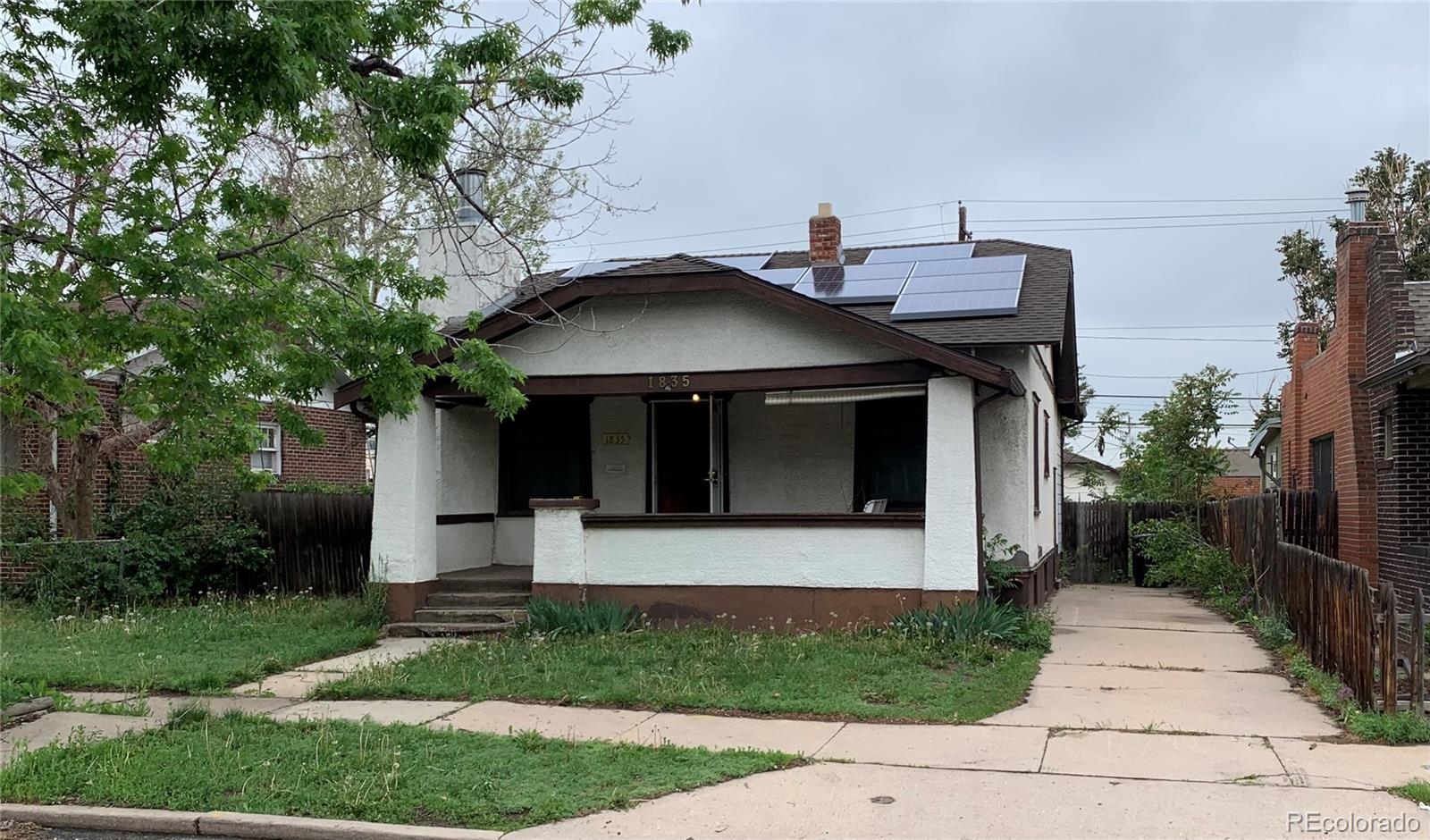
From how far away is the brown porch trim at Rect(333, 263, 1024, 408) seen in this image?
11305 millimetres

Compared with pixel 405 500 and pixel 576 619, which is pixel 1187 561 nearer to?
pixel 576 619

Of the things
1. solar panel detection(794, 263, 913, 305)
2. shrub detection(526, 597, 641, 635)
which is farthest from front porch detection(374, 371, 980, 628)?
solar panel detection(794, 263, 913, 305)

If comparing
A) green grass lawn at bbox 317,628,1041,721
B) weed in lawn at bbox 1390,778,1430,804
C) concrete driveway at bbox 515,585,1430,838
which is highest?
green grass lawn at bbox 317,628,1041,721

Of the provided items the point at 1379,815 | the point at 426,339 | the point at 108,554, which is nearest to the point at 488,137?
the point at 426,339

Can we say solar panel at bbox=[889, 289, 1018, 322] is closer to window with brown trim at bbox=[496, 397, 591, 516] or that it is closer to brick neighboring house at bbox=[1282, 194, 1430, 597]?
brick neighboring house at bbox=[1282, 194, 1430, 597]

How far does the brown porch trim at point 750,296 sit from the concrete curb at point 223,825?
506 cm

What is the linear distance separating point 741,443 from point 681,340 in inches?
84.7

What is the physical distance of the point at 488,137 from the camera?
9.52 metres

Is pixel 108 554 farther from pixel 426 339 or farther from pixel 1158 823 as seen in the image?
pixel 1158 823

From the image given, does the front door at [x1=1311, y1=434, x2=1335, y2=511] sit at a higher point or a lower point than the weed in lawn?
higher

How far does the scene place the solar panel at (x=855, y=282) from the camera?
45.4ft

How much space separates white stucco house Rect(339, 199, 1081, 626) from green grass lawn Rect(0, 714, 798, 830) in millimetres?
4629

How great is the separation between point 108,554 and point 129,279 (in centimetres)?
884

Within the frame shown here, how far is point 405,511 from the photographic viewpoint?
1292 cm
